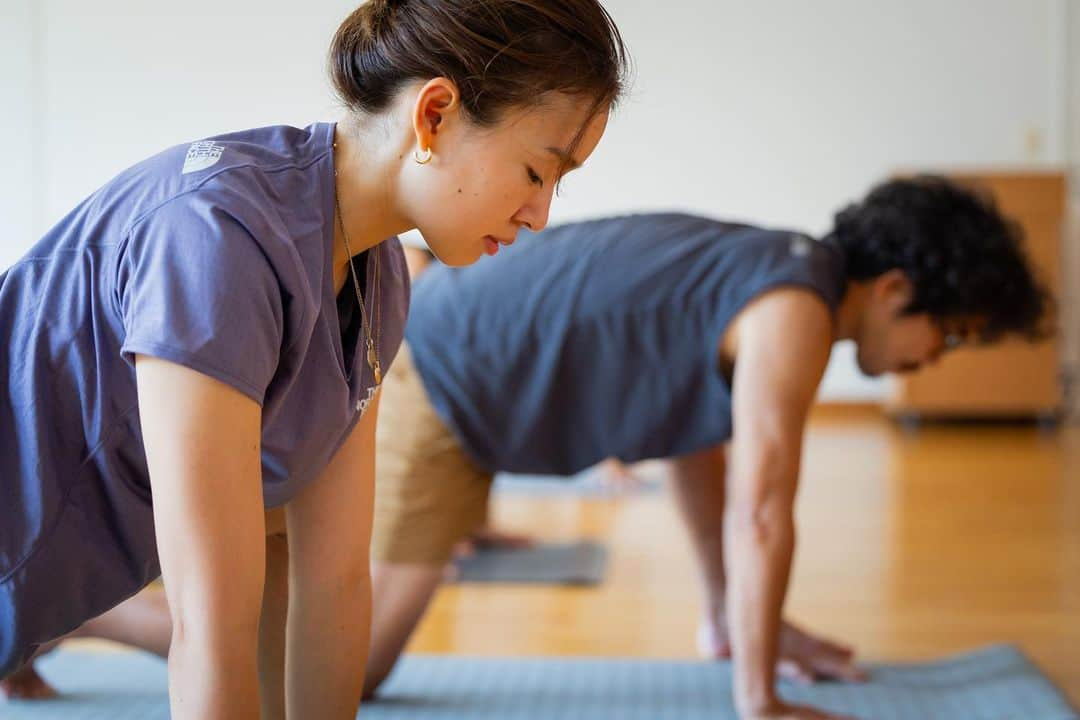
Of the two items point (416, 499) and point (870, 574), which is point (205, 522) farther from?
point (870, 574)

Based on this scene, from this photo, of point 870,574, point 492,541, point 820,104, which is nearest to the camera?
point 870,574

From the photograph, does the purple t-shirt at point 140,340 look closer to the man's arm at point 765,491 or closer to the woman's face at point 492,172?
the woman's face at point 492,172

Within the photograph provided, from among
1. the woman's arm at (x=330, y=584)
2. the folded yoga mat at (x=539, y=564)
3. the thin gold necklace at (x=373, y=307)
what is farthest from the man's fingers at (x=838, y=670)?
the thin gold necklace at (x=373, y=307)

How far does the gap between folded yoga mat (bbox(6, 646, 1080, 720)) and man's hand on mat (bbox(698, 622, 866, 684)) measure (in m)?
0.03

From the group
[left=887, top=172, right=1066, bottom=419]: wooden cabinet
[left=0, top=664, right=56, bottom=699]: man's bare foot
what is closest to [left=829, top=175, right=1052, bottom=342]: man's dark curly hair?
[left=0, top=664, right=56, bottom=699]: man's bare foot

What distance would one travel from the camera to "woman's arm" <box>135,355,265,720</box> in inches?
30.3

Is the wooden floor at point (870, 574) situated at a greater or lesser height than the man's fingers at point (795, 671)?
lesser

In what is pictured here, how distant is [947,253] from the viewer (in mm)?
1707

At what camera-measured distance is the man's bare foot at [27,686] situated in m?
1.65

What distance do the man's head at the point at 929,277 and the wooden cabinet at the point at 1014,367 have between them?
2794 millimetres

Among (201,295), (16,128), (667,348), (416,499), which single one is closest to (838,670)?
(667,348)

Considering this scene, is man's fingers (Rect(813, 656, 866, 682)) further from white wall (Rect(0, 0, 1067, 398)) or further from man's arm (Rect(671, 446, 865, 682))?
white wall (Rect(0, 0, 1067, 398))

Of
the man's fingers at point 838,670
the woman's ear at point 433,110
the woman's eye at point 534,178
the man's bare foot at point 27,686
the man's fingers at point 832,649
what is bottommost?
the man's fingers at point 838,670

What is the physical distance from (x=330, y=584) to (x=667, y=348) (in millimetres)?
728
